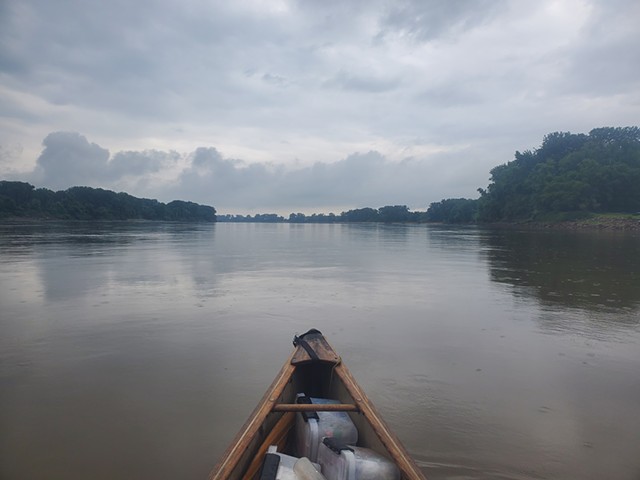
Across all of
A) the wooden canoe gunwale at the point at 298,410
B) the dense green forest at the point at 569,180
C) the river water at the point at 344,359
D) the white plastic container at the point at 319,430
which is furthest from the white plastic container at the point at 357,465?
the dense green forest at the point at 569,180

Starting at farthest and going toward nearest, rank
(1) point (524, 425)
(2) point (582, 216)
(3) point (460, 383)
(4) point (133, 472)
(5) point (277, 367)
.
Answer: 1. (2) point (582, 216)
2. (5) point (277, 367)
3. (3) point (460, 383)
4. (1) point (524, 425)
5. (4) point (133, 472)

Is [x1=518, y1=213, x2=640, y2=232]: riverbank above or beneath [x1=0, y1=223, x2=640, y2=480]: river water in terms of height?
above

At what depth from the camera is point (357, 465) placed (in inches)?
133

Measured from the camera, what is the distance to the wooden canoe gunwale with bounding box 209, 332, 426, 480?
325 cm

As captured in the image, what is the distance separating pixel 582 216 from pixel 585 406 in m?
86.3

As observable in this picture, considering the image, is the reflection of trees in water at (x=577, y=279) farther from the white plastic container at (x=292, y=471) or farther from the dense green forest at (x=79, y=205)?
the dense green forest at (x=79, y=205)

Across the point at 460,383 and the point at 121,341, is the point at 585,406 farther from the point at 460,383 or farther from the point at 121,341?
the point at 121,341

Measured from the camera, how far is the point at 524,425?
5.18m

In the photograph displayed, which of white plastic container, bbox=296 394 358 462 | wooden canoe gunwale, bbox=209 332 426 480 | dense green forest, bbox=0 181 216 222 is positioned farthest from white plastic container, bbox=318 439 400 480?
dense green forest, bbox=0 181 216 222

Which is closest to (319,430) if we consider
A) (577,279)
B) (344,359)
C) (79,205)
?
(344,359)

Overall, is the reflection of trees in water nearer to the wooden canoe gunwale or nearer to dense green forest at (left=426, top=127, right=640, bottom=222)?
the wooden canoe gunwale

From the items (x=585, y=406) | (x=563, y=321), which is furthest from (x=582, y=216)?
(x=585, y=406)

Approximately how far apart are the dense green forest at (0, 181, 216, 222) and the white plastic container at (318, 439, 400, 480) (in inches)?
5119

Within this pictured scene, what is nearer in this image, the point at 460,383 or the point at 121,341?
the point at 460,383
